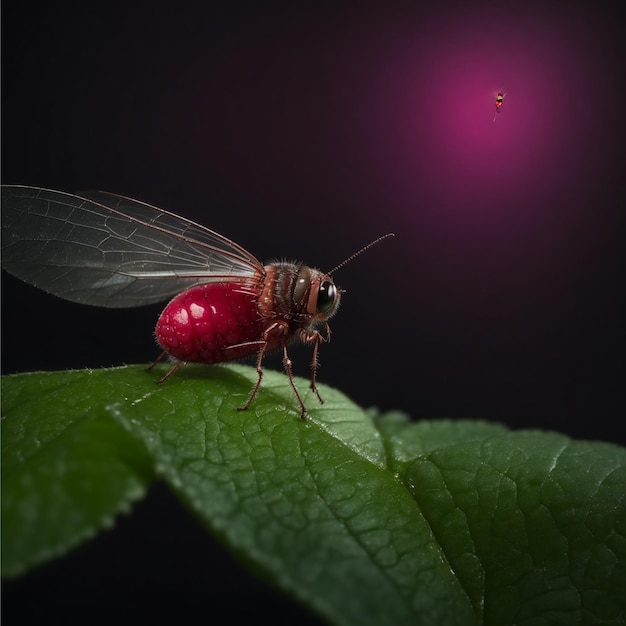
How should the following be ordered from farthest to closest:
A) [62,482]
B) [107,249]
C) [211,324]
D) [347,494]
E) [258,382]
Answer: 1. [107,249]
2. [211,324]
3. [258,382]
4. [347,494]
5. [62,482]

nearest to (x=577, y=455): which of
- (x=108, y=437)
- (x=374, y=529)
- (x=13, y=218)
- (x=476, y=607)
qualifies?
(x=476, y=607)

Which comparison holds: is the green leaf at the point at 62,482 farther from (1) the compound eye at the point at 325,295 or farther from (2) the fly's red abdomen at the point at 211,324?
(1) the compound eye at the point at 325,295

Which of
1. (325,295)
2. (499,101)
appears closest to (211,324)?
(325,295)

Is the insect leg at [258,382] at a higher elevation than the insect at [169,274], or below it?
below

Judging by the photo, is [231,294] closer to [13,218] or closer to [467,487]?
[13,218]

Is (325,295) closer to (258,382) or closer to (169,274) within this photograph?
(258,382)

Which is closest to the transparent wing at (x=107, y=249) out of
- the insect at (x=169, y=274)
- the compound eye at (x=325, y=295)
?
the insect at (x=169, y=274)
